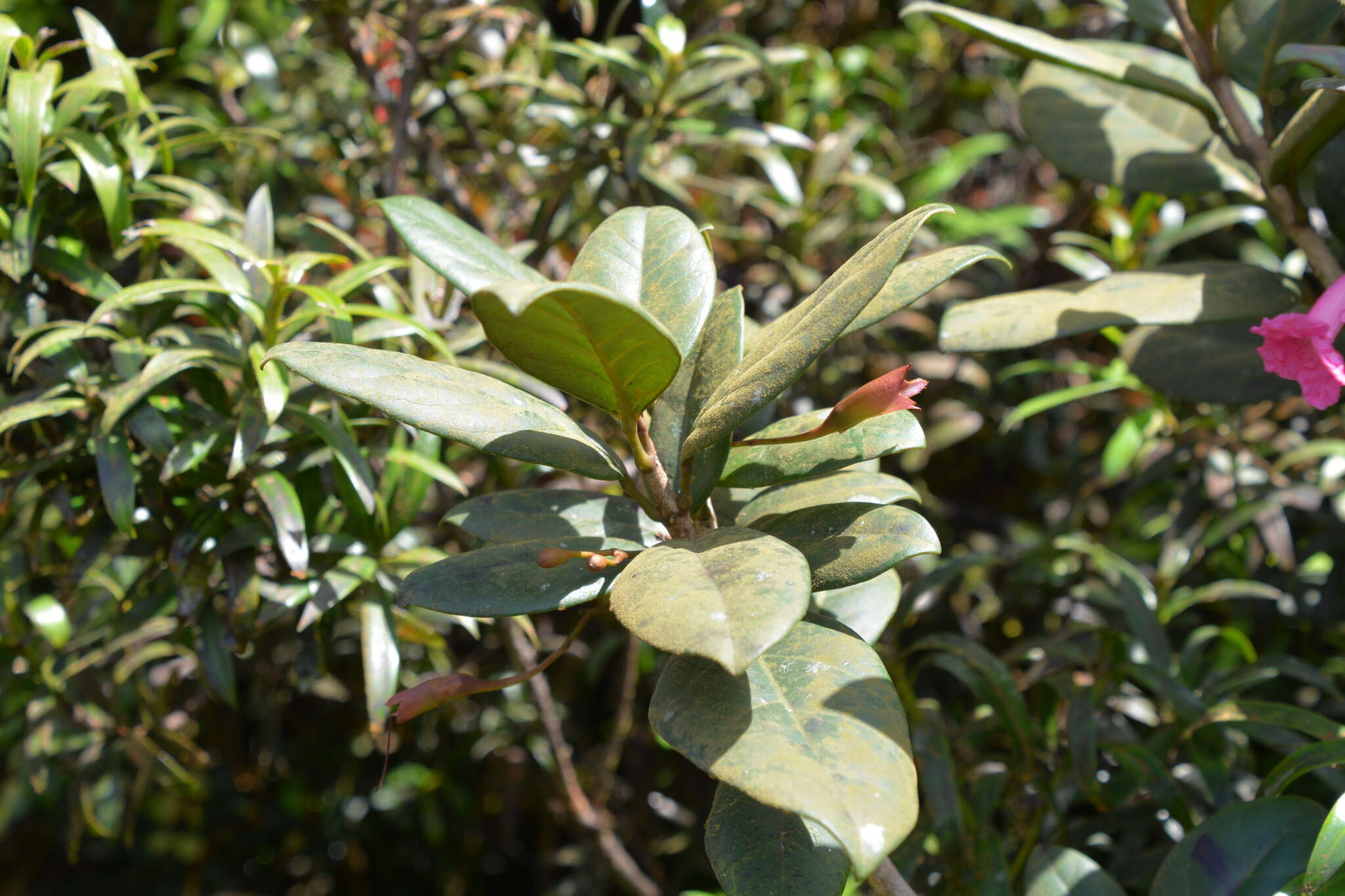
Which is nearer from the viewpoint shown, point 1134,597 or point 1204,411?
point 1134,597

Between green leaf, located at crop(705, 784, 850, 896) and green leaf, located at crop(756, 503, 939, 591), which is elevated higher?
green leaf, located at crop(756, 503, 939, 591)

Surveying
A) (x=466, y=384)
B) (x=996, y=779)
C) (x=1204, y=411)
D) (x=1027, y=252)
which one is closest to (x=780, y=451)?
(x=466, y=384)

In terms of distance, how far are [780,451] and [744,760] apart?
257 mm

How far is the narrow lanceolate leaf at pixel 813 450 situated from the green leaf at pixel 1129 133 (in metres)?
0.60

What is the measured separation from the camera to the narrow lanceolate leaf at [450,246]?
2.23 ft

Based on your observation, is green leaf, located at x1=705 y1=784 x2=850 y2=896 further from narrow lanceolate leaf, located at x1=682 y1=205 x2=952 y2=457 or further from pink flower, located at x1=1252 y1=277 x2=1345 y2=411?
pink flower, located at x1=1252 y1=277 x2=1345 y2=411

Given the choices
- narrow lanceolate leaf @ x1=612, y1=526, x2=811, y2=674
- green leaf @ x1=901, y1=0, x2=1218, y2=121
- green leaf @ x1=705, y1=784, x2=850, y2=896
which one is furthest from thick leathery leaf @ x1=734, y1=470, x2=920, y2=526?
green leaf @ x1=901, y1=0, x2=1218, y2=121

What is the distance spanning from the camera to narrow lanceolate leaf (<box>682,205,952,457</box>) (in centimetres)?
56

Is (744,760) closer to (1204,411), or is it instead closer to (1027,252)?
(1204,411)

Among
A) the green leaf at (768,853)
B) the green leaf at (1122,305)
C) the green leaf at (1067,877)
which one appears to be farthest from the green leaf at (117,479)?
the green leaf at (1067,877)

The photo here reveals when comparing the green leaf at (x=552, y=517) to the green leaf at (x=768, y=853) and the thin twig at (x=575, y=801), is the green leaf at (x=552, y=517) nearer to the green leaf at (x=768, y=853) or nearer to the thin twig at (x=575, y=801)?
the green leaf at (x=768, y=853)

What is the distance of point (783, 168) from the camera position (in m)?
1.50

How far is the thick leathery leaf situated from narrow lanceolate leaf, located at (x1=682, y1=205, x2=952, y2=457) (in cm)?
13

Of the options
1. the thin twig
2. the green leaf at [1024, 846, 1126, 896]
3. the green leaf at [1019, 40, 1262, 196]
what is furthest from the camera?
the thin twig
